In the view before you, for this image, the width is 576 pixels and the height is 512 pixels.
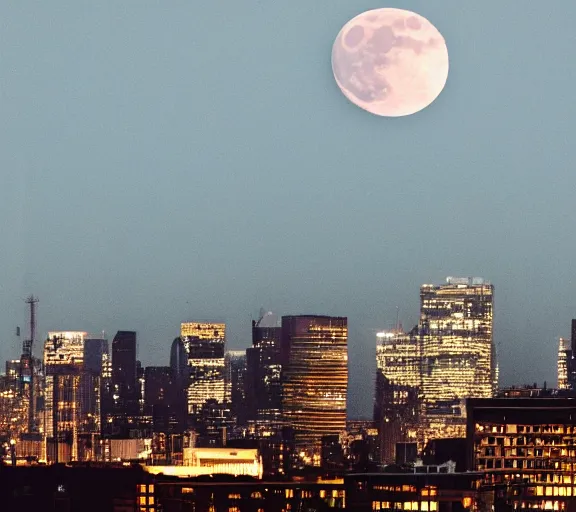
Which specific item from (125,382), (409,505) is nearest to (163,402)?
(125,382)

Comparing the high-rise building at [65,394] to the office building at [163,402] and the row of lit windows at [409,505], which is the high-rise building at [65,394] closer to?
the office building at [163,402]

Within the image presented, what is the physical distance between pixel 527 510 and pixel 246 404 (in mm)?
12834

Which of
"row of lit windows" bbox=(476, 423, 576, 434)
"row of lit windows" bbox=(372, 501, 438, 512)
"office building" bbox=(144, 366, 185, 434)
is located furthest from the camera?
"office building" bbox=(144, 366, 185, 434)

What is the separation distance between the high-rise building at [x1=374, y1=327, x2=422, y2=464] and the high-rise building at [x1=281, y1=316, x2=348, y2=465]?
840mm

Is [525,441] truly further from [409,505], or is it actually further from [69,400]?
[69,400]

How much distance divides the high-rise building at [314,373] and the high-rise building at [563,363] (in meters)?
4.70

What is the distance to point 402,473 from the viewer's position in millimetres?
27953

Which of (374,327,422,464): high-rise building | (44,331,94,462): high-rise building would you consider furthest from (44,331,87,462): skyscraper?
(374,327,422,464): high-rise building

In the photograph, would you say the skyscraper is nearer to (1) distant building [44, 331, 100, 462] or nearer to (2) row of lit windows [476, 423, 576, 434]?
(1) distant building [44, 331, 100, 462]

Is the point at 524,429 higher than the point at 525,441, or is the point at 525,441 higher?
the point at 524,429

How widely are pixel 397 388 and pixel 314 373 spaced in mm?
2420

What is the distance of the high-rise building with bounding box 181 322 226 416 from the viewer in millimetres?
39781

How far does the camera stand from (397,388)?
44875mm

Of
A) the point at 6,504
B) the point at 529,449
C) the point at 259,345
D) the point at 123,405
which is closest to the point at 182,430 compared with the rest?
the point at 123,405
